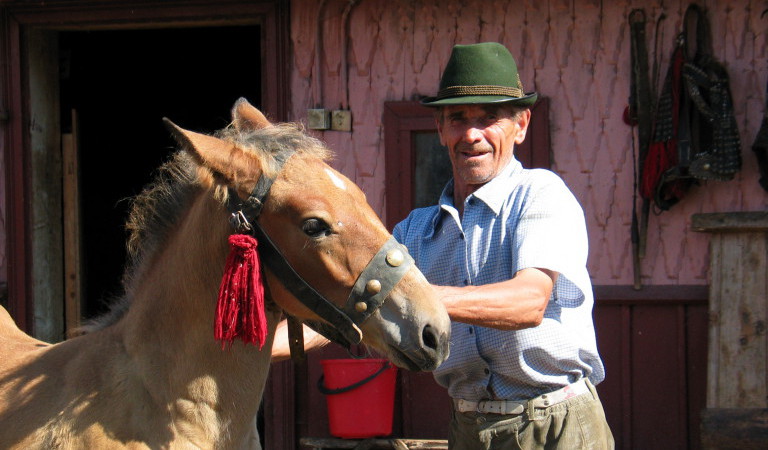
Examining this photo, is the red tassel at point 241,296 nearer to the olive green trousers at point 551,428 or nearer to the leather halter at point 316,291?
the leather halter at point 316,291

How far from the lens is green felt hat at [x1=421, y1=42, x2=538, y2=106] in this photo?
2957 millimetres

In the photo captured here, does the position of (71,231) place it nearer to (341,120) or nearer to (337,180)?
(341,120)

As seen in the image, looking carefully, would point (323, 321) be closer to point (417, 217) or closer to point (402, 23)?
point (417, 217)

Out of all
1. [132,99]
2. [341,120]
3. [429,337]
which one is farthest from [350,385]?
[132,99]

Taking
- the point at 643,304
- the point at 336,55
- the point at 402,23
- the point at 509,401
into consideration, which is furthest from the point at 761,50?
the point at 509,401

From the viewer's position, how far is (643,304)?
5.55 m

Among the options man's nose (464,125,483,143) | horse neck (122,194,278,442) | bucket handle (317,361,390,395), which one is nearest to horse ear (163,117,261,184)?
horse neck (122,194,278,442)

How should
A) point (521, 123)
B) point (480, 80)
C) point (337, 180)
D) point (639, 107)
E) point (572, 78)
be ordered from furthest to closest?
point (572, 78), point (639, 107), point (521, 123), point (480, 80), point (337, 180)

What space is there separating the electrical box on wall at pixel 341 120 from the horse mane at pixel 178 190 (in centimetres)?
299

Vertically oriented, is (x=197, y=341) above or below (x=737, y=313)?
above

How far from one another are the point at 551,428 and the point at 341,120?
11.1ft

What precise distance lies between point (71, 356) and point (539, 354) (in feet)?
4.88

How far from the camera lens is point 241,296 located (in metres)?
2.50

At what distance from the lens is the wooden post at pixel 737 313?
5.24 metres
